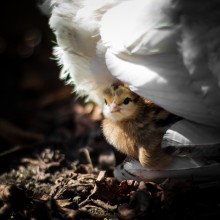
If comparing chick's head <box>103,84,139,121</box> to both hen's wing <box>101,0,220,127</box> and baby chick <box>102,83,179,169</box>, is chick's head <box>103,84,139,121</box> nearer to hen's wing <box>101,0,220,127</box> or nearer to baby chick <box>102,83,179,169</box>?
baby chick <box>102,83,179,169</box>

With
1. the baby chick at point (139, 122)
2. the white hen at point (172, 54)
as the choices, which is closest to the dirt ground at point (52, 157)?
the baby chick at point (139, 122)

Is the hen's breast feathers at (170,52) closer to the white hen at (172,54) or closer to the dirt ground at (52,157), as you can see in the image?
the white hen at (172,54)

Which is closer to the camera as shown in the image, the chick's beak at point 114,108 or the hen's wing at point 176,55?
the hen's wing at point 176,55

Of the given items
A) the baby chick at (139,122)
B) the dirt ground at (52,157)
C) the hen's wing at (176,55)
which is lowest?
the dirt ground at (52,157)

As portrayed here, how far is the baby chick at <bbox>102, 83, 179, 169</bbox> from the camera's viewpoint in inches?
63.2

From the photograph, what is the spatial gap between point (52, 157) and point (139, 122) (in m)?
0.70

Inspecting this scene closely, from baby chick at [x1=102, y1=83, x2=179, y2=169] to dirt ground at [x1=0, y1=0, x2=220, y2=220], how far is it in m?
0.11

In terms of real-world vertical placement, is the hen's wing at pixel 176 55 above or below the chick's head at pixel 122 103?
above

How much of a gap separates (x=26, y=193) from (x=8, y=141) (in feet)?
3.54

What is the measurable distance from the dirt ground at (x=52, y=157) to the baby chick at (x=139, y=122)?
0.35 feet

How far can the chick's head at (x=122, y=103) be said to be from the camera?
1.61 meters

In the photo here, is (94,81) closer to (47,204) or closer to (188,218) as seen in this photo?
(47,204)

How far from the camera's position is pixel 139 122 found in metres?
1.65

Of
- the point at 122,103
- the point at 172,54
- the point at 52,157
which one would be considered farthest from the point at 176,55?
the point at 52,157
